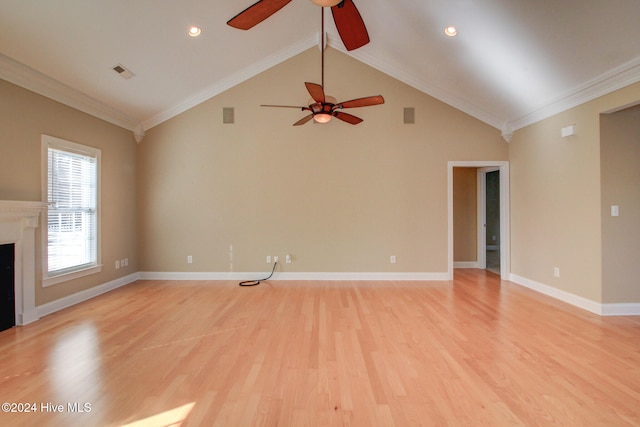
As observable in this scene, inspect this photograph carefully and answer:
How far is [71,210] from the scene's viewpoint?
403 cm

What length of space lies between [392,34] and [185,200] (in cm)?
436

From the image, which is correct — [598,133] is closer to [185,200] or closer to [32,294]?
[185,200]

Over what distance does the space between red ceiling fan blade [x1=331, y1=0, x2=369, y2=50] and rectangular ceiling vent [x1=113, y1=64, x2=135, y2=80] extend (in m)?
3.13

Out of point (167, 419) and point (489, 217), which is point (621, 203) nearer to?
point (489, 217)

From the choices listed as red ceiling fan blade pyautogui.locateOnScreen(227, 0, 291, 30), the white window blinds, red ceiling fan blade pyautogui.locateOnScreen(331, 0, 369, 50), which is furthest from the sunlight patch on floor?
the white window blinds

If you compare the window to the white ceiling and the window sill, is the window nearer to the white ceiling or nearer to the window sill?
the window sill

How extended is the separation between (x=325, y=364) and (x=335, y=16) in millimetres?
2734

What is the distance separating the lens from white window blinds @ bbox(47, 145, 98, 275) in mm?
3754

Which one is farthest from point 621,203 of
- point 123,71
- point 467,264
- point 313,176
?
point 123,71

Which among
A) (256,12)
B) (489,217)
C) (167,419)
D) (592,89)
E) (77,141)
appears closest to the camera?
(167,419)

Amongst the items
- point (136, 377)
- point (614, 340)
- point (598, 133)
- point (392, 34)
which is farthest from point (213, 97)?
point (614, 340)

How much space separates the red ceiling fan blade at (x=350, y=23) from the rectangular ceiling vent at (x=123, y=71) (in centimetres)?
313

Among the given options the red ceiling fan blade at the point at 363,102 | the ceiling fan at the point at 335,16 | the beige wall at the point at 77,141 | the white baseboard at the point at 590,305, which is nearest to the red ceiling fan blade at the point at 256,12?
the ceiling fan at the point at 335,16

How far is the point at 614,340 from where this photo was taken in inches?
111
